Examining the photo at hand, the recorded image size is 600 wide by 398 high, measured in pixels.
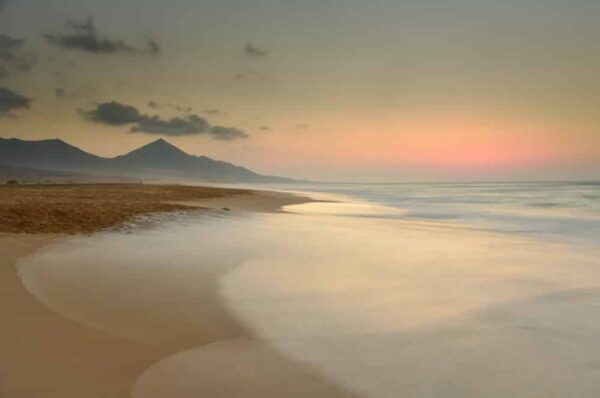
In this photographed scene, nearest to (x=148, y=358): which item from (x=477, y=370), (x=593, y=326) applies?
(x=477, y=370)

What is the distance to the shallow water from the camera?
197 inches

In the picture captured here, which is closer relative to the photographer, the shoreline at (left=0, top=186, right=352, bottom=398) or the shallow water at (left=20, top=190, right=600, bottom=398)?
the shoreline at (left=0, top=186, right=352, bottom=398)

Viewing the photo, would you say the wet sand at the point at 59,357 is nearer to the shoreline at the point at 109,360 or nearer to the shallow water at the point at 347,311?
the shoreline at the point at 109,360

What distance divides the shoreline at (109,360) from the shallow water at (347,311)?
44 mm

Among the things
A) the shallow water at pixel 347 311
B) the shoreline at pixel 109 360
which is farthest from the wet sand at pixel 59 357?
the shallow water at pixel 347 311

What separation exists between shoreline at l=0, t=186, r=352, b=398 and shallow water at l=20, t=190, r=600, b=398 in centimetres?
4

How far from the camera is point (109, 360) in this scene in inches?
195

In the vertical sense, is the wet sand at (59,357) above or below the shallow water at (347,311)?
above

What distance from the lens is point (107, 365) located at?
4828 millimetres

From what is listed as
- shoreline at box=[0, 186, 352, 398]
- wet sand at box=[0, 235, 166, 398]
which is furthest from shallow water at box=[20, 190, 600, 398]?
wet sand at box=[0, 235, 166, 398]

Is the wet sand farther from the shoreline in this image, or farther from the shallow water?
the shallow water

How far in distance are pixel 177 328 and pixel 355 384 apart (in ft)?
9.03

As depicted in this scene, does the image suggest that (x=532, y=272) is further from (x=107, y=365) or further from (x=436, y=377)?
(x=107, y=365)

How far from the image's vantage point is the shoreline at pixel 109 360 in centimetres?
438
